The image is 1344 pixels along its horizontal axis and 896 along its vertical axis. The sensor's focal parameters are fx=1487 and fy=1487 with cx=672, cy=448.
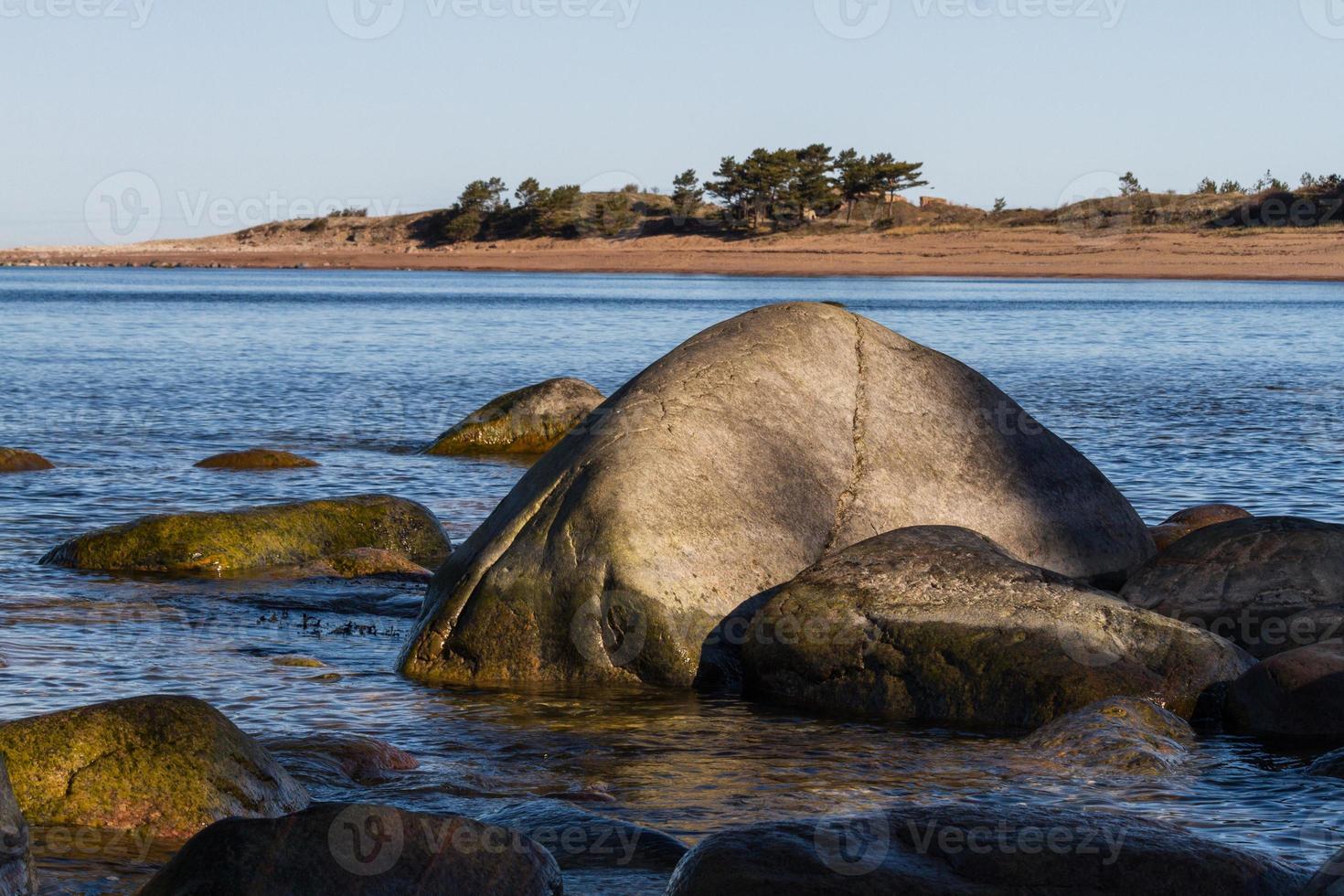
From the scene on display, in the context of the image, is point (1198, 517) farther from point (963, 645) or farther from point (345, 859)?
point (345, 859)

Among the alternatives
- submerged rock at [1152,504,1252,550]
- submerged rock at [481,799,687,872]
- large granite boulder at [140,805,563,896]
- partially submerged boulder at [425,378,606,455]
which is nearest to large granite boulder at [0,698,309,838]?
submerged rock at [481,799,687,872]

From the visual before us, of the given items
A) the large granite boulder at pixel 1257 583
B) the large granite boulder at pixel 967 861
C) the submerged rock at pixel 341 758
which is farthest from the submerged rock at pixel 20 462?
the large granite boulder at pixel 967 861

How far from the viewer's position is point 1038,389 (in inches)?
1142

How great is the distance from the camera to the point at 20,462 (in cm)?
1786

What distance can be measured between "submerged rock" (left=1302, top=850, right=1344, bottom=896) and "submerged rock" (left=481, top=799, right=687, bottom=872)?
7.44 feet

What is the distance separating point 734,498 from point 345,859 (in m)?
4.80

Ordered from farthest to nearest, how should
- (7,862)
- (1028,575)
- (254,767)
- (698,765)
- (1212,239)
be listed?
(1212,239) < (1028,575) < (698,765) < (254,767) < (7,862)

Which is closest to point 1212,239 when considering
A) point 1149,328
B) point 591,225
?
point 1149,328

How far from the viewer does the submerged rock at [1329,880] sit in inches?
178

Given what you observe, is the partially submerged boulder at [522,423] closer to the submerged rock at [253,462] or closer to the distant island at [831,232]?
the submerged rock at [253,462]

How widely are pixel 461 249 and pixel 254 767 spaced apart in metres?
130

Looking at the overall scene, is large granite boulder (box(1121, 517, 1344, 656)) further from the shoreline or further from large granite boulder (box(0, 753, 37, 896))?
the shoreline

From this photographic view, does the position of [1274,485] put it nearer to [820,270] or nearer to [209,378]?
[209,378]

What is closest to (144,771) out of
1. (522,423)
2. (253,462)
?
(253,462)
